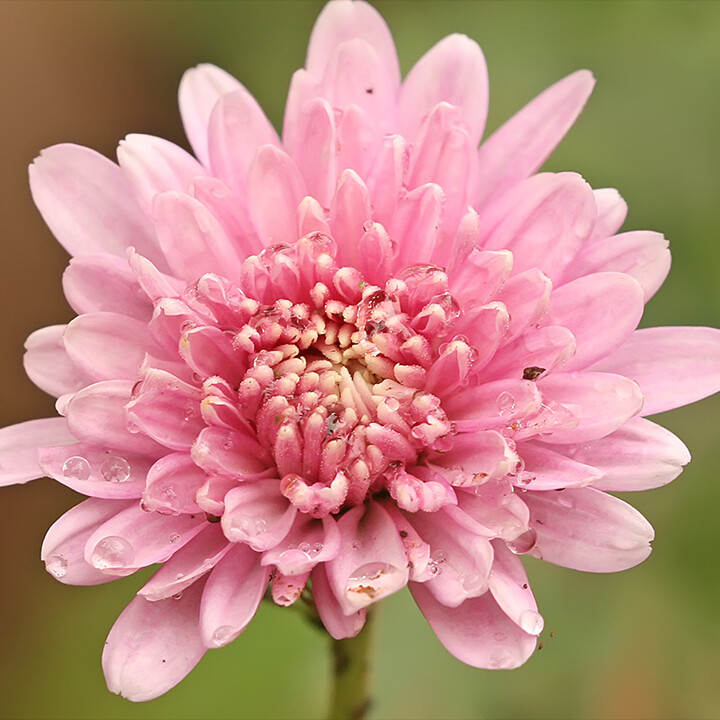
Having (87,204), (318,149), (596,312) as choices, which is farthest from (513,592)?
(87,204)

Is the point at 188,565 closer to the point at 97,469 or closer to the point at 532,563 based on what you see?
the point at 97,469

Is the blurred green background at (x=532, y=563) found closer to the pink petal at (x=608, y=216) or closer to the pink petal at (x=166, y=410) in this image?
the pink petal at (x=608, y=216)

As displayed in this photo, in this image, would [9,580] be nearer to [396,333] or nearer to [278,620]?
[278,620]

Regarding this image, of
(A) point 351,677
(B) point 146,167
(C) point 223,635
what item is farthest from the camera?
(A) point 351,677

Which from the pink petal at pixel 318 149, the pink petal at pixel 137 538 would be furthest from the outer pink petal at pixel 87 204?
the pink petal at pixel 137 538

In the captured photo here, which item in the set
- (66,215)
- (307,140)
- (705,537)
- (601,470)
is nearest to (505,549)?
(601,470)

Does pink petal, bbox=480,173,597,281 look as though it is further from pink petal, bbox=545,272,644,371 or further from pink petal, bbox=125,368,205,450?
pink petal, bbox=125,368,205,450

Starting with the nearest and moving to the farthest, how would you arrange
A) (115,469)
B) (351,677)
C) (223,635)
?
(223,635) → (115,469) → (351,677)
